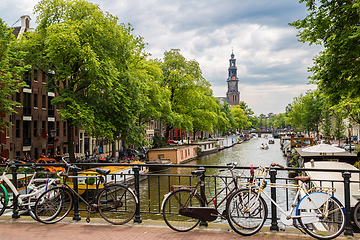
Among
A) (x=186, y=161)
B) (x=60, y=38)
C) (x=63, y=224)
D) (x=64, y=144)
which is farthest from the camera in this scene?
(x=186, y=161)

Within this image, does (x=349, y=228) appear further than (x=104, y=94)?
No

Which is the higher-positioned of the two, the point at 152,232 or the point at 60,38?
the point at 60,38

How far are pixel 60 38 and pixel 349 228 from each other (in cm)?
2291

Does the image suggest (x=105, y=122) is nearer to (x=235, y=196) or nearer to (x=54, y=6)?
(x=54, y=6)

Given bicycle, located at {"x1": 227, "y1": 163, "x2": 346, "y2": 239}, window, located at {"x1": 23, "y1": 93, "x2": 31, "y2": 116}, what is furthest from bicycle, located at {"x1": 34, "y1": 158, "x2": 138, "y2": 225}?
window, located at {"x1": 23, "y1": 93, "x2": 31, "y2": 116}

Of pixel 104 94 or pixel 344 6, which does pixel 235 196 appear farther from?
pixel 104 94

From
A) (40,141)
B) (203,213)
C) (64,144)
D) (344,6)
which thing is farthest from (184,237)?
(64,144)

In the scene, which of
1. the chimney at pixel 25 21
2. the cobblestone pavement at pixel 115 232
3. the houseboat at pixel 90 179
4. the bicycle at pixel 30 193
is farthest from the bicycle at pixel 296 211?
the chimney at pixel 25 21

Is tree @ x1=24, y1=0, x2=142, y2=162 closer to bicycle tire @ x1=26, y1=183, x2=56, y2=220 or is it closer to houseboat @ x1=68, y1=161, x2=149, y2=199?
houseboat @ x1=68, y1=161, x2=149, y2=199

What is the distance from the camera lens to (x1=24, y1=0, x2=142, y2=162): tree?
2452 centimetres

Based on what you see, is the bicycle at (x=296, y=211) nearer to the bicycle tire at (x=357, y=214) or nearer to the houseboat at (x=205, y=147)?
the bicycle tire at (x=357, y=214)

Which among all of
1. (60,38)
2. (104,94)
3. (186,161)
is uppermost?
(60,38)

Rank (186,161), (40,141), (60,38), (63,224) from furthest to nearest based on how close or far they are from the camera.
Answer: (186,161)
(40,141)
(60,38)
(63,224)

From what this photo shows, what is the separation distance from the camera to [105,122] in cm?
2589
